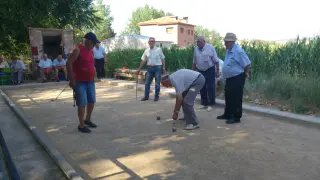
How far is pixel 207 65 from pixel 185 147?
2.89 meters

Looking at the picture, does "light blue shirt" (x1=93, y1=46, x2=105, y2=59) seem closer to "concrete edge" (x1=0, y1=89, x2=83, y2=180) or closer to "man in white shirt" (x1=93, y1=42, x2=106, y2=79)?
"man in white shirt" (x1=93, y1=42, x2=106, y2=79)

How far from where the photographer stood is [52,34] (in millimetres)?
15344

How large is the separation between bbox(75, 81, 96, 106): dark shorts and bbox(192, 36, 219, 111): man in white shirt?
2725 millimetres

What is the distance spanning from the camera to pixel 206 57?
6.81 meters

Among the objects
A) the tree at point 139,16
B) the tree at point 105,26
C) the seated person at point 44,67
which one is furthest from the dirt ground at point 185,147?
the tree at point 139,16

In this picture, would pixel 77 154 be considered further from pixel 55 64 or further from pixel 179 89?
pixel 55 64

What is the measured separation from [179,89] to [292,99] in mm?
3117

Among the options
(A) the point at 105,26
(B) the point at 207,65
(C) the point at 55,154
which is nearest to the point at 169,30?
(A) the point at 105,26

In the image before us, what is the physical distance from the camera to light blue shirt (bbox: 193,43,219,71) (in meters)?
6.80

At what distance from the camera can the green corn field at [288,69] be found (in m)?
6.66

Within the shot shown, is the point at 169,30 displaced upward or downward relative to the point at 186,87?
upward

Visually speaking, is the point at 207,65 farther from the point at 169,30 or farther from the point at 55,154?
the point at 169,30

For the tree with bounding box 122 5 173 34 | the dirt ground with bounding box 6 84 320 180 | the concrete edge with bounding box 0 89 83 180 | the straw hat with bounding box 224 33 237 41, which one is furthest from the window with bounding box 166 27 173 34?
the concrete edge with bounding box 0 89 83 180

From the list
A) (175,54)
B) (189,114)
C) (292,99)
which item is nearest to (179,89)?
(189,114)
